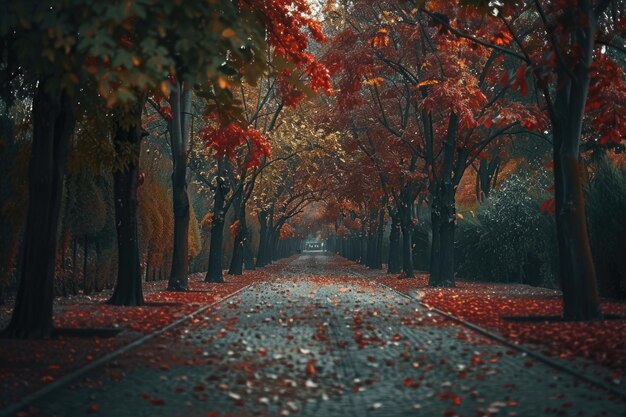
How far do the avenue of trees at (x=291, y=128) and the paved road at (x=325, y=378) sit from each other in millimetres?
2997

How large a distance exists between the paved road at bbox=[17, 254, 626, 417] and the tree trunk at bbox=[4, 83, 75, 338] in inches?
73.7

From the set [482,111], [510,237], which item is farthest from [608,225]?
[510,237]

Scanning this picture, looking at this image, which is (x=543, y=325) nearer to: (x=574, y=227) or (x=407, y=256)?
(x=574, y=227)

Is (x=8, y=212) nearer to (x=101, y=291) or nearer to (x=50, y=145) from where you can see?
(x=50, y=145)

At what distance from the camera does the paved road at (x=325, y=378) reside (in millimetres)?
8031

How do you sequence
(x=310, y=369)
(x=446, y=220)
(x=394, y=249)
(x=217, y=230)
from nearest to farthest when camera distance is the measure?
1. (x=310, y=369)
2. (x=446, y=220)
3. (x=217, y=230)
4. (x=394, y=249)

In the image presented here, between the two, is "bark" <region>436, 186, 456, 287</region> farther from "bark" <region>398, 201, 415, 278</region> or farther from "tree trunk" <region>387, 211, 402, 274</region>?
"tree trunk" <region>387, 211, 402, 274</region>

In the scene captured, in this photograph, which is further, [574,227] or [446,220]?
[446,220]

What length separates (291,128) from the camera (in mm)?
36344

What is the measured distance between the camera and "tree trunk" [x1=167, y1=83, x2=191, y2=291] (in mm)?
25797

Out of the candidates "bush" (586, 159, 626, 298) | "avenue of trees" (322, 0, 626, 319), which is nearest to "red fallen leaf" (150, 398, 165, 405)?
"avenue of trees" (322, 0, 626, 319)

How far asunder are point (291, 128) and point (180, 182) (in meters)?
10.7

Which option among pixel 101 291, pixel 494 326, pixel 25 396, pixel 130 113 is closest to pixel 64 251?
pixel 101 291

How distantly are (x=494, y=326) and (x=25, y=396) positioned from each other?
9.22 m
